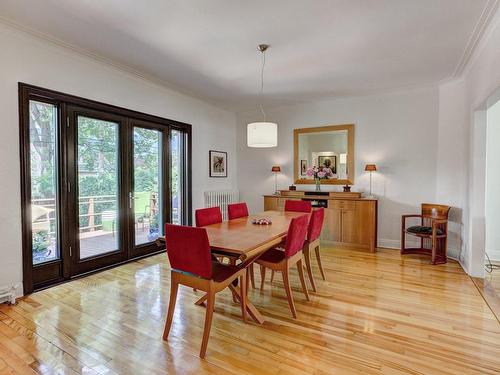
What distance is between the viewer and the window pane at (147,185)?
4.29m

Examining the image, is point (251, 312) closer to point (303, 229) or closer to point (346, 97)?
point (303, 229)

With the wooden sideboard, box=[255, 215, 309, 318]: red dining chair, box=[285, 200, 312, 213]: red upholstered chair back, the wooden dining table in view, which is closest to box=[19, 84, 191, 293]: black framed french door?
the wooden dining table

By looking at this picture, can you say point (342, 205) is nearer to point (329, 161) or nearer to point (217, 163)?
point (329, 161)

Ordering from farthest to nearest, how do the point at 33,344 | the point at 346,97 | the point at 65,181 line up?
the point at 346,97 → the point at 65,181 → the point at 33,344

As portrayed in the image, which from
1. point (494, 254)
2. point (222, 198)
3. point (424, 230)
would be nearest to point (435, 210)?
point (424, 230)

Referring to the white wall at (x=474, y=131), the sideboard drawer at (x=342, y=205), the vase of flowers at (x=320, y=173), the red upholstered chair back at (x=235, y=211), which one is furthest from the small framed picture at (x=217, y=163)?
the white wall at (x=474, y=131)

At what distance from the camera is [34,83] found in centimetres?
303

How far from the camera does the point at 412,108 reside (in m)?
4.80

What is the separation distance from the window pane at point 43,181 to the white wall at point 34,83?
23 cm

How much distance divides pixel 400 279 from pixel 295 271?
126cm

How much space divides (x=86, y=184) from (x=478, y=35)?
15.4 ft

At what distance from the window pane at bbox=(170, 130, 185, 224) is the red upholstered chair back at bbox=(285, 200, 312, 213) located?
1938 mm

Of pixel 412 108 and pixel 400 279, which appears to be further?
pixel 412 108

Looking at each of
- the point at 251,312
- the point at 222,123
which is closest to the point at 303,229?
the point at 251,312
